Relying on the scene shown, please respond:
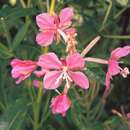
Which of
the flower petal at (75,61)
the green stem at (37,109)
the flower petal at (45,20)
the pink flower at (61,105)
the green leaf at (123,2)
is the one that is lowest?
the green stem at (37,109)

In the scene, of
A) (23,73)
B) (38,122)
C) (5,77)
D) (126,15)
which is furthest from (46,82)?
(126,15)

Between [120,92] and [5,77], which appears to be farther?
[120,92]

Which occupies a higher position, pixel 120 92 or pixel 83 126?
pixel 83 126

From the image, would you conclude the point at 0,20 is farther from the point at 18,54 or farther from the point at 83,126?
the point at 83,126

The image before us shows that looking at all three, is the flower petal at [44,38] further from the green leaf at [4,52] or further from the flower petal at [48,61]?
the green leaf at [4,52]

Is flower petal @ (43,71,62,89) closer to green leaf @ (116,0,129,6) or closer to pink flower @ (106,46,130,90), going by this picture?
pink flower @ (106,46,130,90)

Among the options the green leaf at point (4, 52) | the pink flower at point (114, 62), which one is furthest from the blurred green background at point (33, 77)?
the pink flower at point (114, 62)
